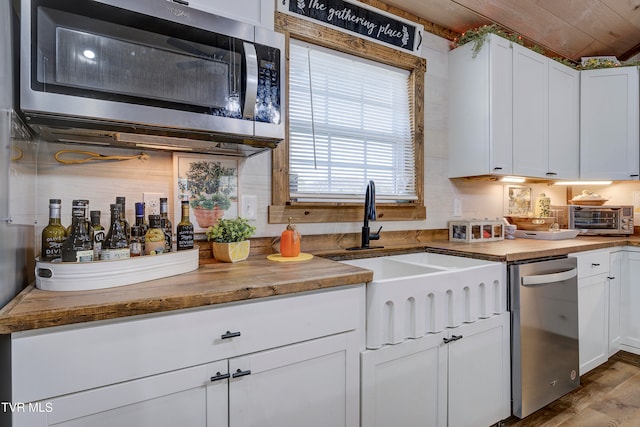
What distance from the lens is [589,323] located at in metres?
2.31

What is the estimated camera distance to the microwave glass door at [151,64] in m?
0.96

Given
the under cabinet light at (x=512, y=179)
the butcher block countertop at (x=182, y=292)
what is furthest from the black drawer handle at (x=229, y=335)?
the under cabinet light at (x=512, y=179)

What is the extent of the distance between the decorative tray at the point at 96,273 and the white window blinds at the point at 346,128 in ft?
3.10

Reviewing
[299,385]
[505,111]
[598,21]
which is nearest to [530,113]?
[505,111]

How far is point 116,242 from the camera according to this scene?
1.11 meters

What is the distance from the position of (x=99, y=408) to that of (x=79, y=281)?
354mm

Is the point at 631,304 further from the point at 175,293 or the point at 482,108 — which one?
the point at 175,293

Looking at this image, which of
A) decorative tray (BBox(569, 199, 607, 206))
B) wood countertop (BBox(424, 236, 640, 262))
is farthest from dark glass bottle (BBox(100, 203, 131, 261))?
decorative tray (BBox(569, 199, 607, 206))

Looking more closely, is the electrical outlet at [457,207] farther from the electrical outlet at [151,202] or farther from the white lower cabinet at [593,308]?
the electrical outlet at [151,202]

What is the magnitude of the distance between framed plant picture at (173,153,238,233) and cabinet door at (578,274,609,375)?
2300 mm

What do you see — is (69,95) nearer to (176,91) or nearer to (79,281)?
(176,91)

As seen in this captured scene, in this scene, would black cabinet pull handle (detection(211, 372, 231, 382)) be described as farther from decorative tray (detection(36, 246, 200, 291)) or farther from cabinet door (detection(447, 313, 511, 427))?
cabinet door (detection(447, 313, 511, 427))

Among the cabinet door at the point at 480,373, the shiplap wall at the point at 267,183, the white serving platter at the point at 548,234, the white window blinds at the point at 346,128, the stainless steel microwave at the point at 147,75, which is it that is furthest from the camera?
the white serving platter at the point at 548,234

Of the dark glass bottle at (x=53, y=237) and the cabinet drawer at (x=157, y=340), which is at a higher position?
the dark glass bottle at (x=53, y=237)
